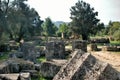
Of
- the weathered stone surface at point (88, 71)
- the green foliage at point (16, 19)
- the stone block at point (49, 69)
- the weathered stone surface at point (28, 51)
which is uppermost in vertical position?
the green foliage at point (16, 19)

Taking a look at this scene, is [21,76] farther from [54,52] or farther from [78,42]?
[78,42]

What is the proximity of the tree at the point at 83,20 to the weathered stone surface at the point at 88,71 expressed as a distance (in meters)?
60.2

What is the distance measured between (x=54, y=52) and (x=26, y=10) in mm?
41591

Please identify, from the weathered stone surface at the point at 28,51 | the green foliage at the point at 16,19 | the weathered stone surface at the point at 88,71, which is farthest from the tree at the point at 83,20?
the weathered stone surface at the point at 88,71

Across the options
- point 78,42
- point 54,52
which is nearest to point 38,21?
point 78,42

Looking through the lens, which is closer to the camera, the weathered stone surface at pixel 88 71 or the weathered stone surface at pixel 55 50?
the weathered stone surface at pixel 88 71

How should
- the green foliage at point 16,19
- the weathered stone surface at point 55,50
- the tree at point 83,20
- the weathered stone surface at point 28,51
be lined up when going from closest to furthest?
the weathered stone surface at point 55,50, the weathered stone surface at point 28,51, the green foliage at point 16,19, the tree at point 83,20

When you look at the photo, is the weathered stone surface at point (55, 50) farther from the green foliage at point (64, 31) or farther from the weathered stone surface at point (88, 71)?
the green foliage at point (64, 31)

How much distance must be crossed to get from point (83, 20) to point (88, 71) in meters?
63.9

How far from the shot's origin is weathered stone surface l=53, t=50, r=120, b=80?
4.32 m

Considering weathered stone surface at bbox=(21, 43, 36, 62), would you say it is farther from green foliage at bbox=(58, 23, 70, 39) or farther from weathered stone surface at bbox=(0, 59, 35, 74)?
green foliage at bbox=(58, 23, 70, 39)

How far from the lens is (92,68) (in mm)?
4398

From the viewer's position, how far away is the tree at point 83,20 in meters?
65.4

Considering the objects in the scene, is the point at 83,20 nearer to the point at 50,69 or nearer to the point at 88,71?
the point at 50,69
